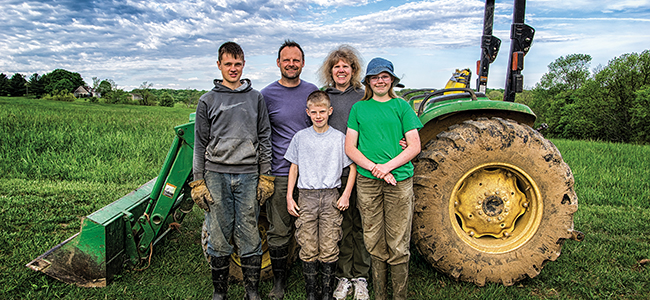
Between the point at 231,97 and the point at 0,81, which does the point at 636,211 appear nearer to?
the point at 231,97

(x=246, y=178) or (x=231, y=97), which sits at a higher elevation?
(x=231, y=97)

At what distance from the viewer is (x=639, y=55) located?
90.9 feet

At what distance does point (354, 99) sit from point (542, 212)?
6.51 ft

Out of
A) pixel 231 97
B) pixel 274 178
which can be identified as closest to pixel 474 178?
pixel 274 178

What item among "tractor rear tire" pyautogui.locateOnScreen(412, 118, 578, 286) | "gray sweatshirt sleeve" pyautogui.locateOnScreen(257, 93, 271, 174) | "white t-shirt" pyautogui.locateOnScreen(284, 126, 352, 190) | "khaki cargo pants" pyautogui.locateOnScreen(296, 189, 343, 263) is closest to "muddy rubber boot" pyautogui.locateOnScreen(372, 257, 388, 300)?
"khaki cargo pants" pyautogui.locateOnScreen(296, 189, 343, 263)

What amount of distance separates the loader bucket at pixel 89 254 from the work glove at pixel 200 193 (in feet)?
3.03

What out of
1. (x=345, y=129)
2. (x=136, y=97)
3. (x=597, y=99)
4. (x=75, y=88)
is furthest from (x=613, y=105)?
(x=75, y=88)

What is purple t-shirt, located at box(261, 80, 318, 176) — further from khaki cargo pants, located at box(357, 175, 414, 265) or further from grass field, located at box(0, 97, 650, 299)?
grass field, located at box(0, 97, 650, 299)

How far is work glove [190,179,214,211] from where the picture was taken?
290cm

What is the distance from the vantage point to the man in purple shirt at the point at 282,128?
3189 mm

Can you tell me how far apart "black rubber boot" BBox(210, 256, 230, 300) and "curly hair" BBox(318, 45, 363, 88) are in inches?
73.0

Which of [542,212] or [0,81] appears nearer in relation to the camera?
[542,212]

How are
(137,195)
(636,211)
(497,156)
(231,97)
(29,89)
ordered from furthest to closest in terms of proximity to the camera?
(29,89)
(636,211)
(137,195)
(497,156)
(231,97)

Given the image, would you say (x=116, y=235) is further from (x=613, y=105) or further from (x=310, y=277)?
(x=613, y=105)
